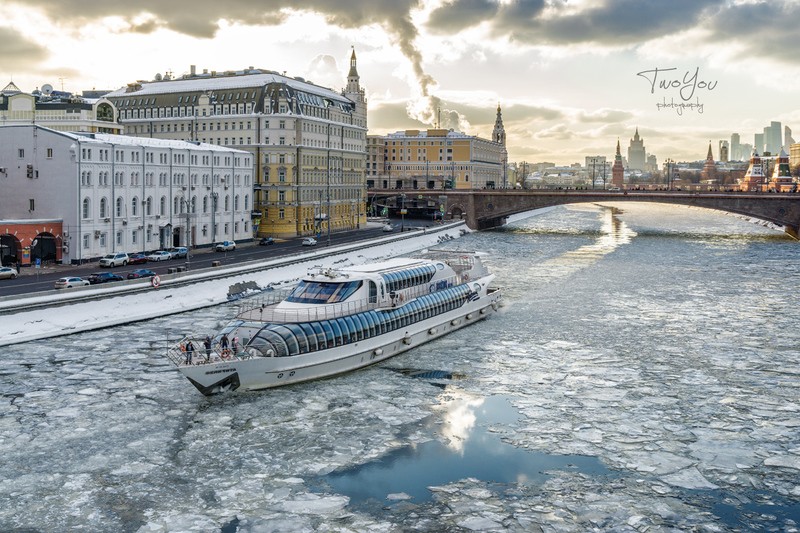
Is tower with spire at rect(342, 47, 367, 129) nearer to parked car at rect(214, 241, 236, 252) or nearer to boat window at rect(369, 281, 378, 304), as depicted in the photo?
parked car at rect(214, 241, 236, 252)

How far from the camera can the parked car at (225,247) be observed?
91000 millimetres

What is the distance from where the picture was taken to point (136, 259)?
75688mm

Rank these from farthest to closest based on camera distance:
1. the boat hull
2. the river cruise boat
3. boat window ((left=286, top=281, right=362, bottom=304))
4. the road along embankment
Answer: the road along embankment < boat window ((left=286, top=281, right=362, bottom=304)) < the river cruise boat < the boat hull

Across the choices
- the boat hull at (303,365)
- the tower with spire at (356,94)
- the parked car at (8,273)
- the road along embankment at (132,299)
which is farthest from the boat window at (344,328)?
the tower with spire at (356,94)

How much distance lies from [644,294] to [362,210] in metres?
75.4

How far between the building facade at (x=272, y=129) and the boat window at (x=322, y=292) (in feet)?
196

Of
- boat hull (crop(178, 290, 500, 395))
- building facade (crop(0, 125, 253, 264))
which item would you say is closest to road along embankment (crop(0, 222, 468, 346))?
building facade (crop(0, 125, 253, 264))

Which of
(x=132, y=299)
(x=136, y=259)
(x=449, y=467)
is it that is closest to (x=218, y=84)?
(x=136, y=259)

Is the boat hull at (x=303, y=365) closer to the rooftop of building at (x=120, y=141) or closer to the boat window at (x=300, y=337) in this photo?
the boat window at (x=300, y=337)

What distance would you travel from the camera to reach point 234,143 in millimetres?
115438

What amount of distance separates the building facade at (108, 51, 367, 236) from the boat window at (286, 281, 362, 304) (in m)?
59.8

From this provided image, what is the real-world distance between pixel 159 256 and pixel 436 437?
5149 centimetres

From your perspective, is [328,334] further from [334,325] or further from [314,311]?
[314,311]

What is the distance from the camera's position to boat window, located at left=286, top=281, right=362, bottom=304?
46188mm
